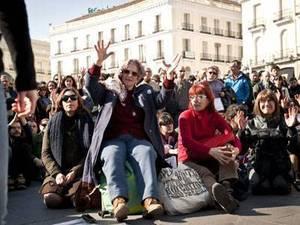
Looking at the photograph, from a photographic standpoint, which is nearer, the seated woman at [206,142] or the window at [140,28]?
the seated woman at [206,142]

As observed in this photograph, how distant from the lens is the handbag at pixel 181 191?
199 inches

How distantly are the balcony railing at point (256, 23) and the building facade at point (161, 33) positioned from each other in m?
7.19

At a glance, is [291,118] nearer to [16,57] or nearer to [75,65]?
[16,57]

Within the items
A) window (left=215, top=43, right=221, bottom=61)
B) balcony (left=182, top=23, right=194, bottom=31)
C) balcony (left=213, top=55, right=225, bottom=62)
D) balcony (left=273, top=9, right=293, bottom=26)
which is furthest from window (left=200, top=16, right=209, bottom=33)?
balcony (left=273, top=9, right=293, bottom=26)

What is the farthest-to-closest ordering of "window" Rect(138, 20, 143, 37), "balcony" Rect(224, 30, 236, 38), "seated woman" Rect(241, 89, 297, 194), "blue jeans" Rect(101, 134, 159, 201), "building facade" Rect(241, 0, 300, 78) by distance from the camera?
1. "balcony" Rect(224, 30, 236, 38)
2. "window" Rect(138, 20, 143, 37)
3. "building facade" Rect(241, 0, 300, 78)
4. "seated woman" Rect(241, 89, 297, 194)
5. "blue jeans" Rect(101, 134, 159, 201)

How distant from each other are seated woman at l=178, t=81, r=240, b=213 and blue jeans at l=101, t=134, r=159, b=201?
1.78ft

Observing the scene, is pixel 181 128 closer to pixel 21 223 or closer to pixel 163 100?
pixel 163 100

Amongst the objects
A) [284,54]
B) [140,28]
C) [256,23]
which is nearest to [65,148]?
[284,54]

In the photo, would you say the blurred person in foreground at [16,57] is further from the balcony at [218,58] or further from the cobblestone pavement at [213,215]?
the balcony at [218,58]

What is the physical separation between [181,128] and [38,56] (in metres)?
64.4

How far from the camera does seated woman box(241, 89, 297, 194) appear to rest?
6.10 metres

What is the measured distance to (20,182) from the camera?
750cm

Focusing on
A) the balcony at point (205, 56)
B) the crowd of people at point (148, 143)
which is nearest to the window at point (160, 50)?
the balcony at point (205, 56)

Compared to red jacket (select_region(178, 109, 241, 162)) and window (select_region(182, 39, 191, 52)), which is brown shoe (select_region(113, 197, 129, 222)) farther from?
Result: window (select_region(182, 39, 191, 52))
